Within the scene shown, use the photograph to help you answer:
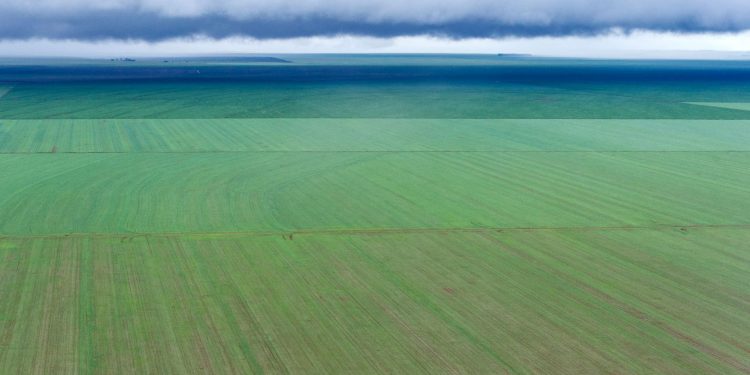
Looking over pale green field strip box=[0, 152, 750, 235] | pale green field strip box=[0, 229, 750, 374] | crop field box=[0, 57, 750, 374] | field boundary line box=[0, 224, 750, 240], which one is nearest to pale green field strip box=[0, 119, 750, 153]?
crop field box=[0, 57, 750, 374]

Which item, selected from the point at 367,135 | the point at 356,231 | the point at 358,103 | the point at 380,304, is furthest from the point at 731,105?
the point at 380,304

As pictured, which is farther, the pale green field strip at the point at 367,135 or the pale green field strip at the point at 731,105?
the pale green field strip at the point at 731,105

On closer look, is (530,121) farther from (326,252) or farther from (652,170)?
(326,252)

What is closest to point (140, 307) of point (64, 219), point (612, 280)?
point (64, 219)

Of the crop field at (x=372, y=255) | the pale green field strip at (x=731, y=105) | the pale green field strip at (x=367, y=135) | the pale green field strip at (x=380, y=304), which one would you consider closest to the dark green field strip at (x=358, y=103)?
the pale green field strip at (x=731, y=105)

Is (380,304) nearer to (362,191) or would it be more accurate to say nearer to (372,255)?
(372,255)

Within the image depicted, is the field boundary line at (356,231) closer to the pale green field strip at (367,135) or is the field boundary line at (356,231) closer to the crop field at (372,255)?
the crop field at (372,255)
